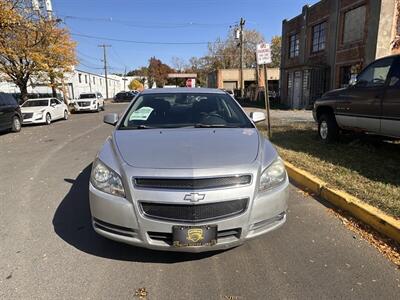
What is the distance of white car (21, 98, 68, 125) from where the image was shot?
17172mm

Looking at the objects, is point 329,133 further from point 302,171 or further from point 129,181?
point 129,181

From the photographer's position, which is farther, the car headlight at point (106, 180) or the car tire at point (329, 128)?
the car tire at point (329, 128)

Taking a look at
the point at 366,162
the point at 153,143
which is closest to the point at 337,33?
the point at 366,162

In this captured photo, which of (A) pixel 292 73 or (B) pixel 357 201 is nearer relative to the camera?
(B) pixel 357 201

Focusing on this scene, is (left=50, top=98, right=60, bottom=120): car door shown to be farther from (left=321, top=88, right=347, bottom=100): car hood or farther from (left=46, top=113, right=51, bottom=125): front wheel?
(left=321, top=88, right=347, bottom=100): car hood

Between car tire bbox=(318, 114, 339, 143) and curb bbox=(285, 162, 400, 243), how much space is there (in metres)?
2.98

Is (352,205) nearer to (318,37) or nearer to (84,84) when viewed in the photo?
(318,37)

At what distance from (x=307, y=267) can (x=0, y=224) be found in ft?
11.9

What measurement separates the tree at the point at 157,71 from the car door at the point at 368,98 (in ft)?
312

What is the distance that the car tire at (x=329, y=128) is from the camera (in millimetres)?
8641

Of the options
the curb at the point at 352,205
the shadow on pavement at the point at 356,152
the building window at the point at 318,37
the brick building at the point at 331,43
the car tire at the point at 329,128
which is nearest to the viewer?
the curb at the point at 352,205

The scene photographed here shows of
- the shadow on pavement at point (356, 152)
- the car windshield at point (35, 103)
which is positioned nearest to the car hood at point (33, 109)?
the car windshield at point (35, 103)

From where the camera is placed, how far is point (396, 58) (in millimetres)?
6594

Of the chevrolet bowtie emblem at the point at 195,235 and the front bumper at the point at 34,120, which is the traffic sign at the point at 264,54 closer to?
the chevrolet bowtie emblem at the point at 195,235
